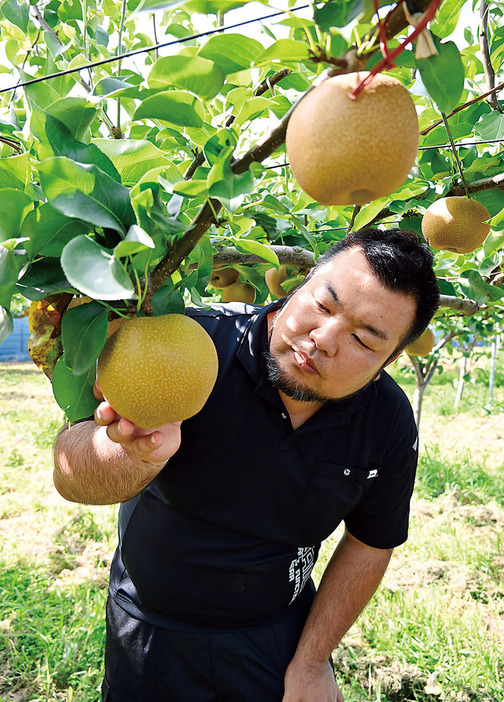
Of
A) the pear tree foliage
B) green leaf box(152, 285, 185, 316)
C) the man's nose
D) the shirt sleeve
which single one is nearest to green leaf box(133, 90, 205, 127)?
the pear tree foliage

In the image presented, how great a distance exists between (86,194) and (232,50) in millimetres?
229

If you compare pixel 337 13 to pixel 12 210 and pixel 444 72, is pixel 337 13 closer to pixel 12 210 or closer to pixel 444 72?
pixel 444 72

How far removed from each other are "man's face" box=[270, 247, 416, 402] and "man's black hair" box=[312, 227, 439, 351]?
0.02 metres

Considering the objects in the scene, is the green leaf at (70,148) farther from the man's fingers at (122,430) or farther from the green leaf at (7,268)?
the man's fingers at (122,430)

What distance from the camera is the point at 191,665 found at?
61.9 inches

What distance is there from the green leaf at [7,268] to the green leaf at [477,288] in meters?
1.42

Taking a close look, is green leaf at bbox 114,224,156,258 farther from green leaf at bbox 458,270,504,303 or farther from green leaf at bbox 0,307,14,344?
green leaf at bbox 458,270,504,303

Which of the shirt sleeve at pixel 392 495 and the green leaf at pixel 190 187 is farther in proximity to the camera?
the shirt sleeve at pixel 392 495

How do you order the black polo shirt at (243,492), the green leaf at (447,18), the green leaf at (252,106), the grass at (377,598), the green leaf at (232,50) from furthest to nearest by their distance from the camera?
the grass at (377,598), the black polo shirt at (243,492), the green leaf at (447,18), the green leaf at (252,106), the green leaf at (232,50)

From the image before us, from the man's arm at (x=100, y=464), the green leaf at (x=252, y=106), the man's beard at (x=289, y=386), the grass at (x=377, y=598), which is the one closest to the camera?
the green leaf at (x=252, y=106)

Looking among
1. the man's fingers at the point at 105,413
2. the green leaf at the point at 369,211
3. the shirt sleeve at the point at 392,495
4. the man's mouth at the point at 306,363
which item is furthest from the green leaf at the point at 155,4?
the shirt sleeve at the point at 392,495

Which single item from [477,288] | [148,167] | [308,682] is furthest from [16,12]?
[308,682]

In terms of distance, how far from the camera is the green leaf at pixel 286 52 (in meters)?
0.56

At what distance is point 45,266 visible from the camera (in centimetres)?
72
